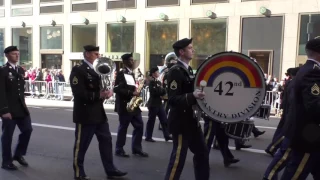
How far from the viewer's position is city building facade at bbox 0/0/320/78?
1903 cm

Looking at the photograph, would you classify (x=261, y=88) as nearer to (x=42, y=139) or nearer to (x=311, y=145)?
(x=311, y=145)

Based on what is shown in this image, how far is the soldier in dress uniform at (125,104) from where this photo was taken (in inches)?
267

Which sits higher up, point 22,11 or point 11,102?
point 22,11

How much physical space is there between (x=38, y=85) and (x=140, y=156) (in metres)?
15.1

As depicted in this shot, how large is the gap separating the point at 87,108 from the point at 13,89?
153cm

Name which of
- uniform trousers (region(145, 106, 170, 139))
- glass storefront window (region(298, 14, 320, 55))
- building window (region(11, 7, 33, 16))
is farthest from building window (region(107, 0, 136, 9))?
uniform trousers (region(145, 106, 170, 139))

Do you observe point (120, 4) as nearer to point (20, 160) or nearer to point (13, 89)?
point (13, 89)

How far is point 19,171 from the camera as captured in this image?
599 cm

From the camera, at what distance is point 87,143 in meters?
5.43

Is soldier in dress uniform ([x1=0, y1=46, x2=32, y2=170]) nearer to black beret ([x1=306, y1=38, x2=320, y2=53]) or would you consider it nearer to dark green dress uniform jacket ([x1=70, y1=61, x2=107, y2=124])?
dark green dress uniform jacket ([x1=70, y1=61, x2=107, y2=124])

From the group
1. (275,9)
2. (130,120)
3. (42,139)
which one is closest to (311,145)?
(130,120)

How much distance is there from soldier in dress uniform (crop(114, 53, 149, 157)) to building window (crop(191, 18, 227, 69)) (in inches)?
556

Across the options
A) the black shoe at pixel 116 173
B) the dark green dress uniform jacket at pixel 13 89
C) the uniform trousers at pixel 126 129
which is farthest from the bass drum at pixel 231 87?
the dark green dress uniform jacket at pixel 13 89

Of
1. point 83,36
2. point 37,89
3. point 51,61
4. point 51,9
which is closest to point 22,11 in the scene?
point 51,9
